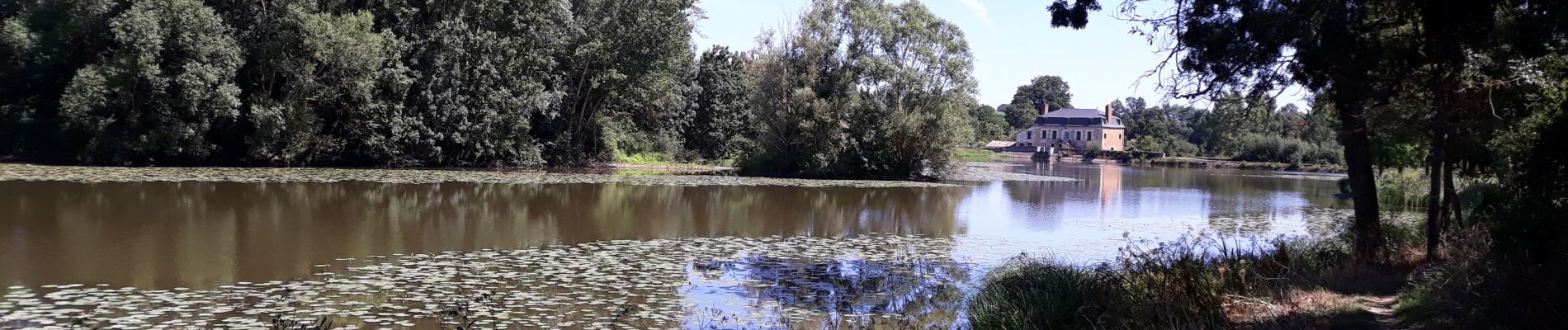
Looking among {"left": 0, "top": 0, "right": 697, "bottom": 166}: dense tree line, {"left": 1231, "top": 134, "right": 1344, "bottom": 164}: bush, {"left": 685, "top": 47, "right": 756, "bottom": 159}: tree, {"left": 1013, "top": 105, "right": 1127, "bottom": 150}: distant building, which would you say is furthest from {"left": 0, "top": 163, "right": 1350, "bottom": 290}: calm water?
{"left": 1013, "top": 105, "right": 1127, "bottom": 150}: distant building

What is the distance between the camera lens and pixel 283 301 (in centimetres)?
927

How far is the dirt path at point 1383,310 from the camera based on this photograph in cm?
750

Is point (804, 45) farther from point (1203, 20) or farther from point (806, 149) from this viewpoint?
point (1203, 20)

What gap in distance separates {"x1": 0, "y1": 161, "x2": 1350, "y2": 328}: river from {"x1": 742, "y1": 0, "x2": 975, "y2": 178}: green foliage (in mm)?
8915

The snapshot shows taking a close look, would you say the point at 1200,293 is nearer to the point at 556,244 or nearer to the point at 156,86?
the point at 556,244

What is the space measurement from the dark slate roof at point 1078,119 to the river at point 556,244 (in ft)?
251

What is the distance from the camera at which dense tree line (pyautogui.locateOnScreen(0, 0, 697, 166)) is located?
30.8 metres

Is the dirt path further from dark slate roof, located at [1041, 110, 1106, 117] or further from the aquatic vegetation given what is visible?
dark slate roof, located at [1041, 110, 1106, 117]

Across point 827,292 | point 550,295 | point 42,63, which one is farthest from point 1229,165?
point 550,295

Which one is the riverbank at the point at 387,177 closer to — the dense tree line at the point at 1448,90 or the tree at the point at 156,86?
the tree at the point at 156,86

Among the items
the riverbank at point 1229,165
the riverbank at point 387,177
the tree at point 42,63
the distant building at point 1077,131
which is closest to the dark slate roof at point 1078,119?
the distant building at point 1077,131

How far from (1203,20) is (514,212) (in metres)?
14.7

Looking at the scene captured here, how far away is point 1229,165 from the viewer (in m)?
74.1

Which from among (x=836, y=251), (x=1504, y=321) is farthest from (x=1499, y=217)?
(x=836, y=251)
